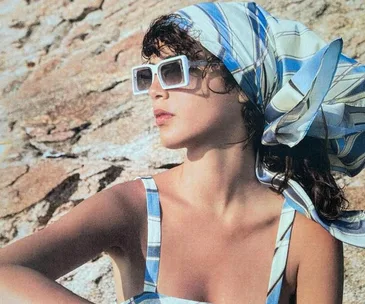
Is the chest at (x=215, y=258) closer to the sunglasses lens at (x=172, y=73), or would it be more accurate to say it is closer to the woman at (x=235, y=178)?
the woman at (x=235, y=178)

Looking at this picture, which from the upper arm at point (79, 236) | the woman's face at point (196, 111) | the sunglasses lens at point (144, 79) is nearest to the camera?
the upper arm at point (79, 236)

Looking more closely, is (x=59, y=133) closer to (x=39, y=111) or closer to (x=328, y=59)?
(x=39, y=111)

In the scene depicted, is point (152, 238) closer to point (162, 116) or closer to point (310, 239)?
point (162, 116)

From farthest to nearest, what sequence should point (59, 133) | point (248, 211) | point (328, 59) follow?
point (59, 133) → point (248, 211) → point (328, 59)

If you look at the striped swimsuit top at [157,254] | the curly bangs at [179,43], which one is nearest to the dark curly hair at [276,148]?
the curly bangs at [179,43]

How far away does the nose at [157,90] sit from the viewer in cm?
243

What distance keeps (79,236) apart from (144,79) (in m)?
0.53

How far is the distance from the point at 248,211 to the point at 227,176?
14 cm

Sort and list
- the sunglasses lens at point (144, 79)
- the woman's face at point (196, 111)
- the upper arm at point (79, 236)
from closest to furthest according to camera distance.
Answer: the upper arm at point (79, 236), the woman's face at point (196, 111), the sunglasses lens at point (144, 79)

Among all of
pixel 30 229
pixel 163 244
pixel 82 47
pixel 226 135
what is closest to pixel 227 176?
pixel 226 135

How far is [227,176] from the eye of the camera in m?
2.52

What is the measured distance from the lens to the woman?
2416mm

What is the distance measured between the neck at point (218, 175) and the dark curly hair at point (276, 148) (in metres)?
0.07

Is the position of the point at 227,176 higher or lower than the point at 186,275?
higher
